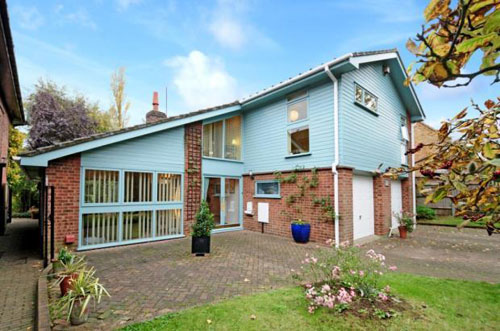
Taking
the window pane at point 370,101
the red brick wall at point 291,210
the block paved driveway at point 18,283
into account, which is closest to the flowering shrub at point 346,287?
the red brick wall at point 291,210

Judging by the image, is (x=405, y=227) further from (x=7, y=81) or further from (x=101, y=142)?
(x=7, y=81)

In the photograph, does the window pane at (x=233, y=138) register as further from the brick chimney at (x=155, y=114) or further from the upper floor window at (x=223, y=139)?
the brick chimney at (x=155, y=114)

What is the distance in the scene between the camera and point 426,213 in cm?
1349

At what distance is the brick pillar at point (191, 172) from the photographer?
8.82m

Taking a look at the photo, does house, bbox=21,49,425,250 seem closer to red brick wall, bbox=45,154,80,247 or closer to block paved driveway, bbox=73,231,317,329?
red brick wall, bbox=45,154,80,247

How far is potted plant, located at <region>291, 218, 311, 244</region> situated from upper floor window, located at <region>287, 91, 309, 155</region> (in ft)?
8.61

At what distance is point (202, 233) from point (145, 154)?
354 centimetres

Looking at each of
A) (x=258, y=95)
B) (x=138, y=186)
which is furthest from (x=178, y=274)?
(x=258, y=95)

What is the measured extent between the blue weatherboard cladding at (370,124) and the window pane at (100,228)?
750cm

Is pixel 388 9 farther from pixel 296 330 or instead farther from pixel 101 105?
pixel 101 105

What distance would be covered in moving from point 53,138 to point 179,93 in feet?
28.9

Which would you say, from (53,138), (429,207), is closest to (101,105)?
(53,138)

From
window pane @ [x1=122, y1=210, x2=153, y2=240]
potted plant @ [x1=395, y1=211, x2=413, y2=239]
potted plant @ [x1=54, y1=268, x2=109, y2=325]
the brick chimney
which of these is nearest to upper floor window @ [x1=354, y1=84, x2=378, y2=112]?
potted plant @ [x1=395, y1=211, x2=413, y2=239]

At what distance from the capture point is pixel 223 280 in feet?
15.4
